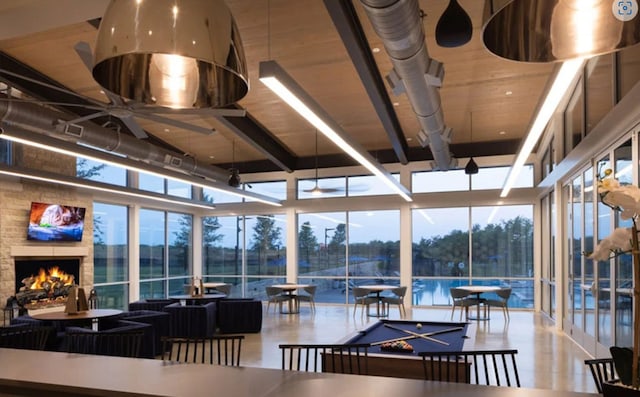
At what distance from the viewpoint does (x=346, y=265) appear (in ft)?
47.4

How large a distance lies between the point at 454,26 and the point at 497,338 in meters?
6.68

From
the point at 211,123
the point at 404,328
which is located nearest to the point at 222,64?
the point at 404,328

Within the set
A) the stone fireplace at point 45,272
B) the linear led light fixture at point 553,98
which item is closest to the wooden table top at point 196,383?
the linear led light fixture at point 553,98

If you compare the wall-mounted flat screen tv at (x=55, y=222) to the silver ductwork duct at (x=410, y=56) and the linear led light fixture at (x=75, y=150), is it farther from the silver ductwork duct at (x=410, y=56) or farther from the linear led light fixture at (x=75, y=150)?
the silver ductwork duct at (x=410, y=56)

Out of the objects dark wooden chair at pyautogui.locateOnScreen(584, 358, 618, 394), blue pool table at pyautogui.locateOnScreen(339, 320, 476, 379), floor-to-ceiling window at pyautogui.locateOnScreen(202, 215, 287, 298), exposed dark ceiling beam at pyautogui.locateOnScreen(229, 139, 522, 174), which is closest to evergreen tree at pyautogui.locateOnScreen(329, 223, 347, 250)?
floor-to-ceiling window at pyautogui.locateOnScreen(202, 215, 287, 298)

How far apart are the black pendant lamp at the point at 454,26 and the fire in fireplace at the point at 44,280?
924 cm

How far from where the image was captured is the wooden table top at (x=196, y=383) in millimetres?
1859

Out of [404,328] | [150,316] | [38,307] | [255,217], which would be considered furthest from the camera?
[255,217]

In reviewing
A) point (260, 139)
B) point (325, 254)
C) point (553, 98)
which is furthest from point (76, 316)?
point (325, 254)

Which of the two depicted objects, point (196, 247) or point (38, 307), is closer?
point (38, 307)

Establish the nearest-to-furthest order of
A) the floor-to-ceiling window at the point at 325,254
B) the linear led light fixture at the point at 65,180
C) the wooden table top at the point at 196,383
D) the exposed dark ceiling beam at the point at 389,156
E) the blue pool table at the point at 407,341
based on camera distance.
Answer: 1. the wooden table top at the point at 196,383
2. the blue pool table at the point at 407,341
3. the linear led light fixture at the point at 65,180
4. the exposed dark ceiling beam at the point at 389,156
5. the floor-to-ceiling window at the point at 325,254

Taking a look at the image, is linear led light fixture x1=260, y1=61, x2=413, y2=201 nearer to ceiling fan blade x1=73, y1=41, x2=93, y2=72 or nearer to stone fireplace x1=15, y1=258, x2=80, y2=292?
ceiling fan blade x1=73, y1=41, x2=93, y2=72

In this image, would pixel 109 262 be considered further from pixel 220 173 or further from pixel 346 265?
pixel 346 265

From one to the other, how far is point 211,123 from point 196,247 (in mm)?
6564
